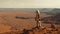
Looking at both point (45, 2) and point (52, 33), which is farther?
point (45, 2)

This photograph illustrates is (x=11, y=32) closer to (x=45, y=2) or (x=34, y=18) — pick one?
(x=34, y=18)

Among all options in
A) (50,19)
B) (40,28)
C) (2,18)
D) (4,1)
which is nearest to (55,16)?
(50,19)

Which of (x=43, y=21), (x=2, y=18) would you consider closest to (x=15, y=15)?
(x=2, y=18)

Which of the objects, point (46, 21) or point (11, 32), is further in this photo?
point (46, 21)

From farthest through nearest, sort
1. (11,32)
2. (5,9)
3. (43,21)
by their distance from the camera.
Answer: (5,9)
(43,21)
(11,32)

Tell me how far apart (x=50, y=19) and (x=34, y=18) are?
11cm

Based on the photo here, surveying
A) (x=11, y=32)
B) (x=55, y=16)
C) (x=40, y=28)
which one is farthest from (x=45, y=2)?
(x=11, y=32)

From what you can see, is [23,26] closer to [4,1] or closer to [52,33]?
[52,33]

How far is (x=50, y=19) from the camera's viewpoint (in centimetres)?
99

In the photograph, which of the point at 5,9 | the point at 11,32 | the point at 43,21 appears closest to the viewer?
the point at 11,32

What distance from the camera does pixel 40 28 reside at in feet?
2.79

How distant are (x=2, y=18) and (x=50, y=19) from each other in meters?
0.32

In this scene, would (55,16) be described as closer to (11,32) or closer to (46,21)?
(46,21)

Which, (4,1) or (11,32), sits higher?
(4,1)
